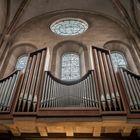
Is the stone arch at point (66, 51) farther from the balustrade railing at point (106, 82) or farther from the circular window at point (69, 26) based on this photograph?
the balustrade railing at point (106, 82)

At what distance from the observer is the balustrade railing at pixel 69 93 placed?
26.4 feet

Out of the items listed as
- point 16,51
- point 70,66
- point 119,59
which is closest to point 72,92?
point 70,66

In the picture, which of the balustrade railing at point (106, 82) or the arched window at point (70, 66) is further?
the arched window at point (70, 66)

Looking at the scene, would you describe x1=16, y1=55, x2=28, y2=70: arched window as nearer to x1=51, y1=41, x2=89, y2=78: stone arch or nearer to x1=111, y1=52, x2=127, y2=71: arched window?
x1=51, y1=41, x2=89, y2=78: stone arch

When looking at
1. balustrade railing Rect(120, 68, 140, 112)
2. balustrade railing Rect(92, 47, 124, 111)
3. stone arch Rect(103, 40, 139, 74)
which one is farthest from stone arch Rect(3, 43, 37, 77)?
balustrade railing Rect(120, 68, 140, 112)

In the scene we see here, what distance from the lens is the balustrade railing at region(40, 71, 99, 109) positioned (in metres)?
8.03

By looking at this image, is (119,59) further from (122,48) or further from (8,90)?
(8,90)

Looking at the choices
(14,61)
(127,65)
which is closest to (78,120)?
(127,65)

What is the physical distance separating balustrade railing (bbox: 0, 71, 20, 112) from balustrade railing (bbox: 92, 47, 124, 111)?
9.37ft

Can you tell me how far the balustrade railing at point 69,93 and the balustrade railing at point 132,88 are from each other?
1.05m

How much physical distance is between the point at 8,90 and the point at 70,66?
5.07 meters

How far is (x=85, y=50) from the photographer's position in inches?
552

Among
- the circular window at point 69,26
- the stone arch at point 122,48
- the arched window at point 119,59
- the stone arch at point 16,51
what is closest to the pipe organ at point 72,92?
the arched window at point 119,59

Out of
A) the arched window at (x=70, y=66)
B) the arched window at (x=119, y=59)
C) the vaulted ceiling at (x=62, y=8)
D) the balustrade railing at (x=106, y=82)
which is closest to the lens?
the balustrade railing at (x=106, y=82)
